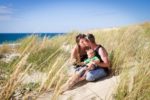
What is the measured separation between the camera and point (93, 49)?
569cm

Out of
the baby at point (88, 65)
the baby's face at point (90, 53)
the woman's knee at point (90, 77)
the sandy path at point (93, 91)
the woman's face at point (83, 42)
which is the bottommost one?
the sandy path at point (93, 91)

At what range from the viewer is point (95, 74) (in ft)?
16.9

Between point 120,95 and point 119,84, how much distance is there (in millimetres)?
197

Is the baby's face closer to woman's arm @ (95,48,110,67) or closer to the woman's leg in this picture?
woman's arm @ (95,48,110,67)

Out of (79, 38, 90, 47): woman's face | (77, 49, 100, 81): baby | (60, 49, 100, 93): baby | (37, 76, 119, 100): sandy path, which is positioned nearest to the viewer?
(37, 76, 119, 100): sandy path

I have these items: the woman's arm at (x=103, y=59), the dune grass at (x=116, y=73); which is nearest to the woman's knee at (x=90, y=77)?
the woman's arm at (x=103, y=59)

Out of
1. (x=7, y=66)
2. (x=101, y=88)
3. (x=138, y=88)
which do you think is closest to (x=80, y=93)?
(x=101, y=88)

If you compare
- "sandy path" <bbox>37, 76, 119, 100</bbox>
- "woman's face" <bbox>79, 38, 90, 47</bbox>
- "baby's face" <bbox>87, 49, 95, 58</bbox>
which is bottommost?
"sandy path" <bbox>37, 76, 119, 100</bbox>

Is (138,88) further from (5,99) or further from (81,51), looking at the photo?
(81,51)

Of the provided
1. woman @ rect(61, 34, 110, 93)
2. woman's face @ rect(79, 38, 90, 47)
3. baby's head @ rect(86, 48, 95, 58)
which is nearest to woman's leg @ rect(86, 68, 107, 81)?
woman @ rect(61, 34, 110, 93)

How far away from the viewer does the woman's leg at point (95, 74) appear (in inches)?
202

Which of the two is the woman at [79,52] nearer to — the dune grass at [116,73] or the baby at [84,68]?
the baby at [84,68]

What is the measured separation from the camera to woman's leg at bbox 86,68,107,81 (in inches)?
202

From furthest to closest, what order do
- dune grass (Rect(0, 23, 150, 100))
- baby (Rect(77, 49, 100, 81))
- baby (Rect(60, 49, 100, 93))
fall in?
baby (Rect(77, 49, 100, 81))
baby (Rect(60, 49, 100, 93))
dune grass (Rect(0, 23, 150, 100))
